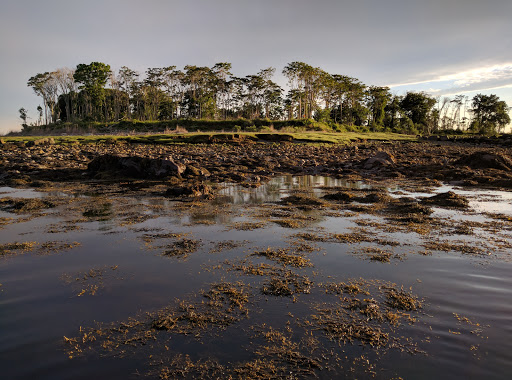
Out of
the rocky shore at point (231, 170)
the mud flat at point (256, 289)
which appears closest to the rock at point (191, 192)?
the mud flat at point (256, 289)

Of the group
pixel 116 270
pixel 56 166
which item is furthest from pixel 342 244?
Answer: pixel 56 166

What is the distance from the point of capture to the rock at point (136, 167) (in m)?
12.8

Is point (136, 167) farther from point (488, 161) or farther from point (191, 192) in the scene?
point (488, 161)

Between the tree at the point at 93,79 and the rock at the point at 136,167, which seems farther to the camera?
the tree at the point at 93,79

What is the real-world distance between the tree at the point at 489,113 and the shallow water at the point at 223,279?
78.5 metres

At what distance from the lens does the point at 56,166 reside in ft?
51.2

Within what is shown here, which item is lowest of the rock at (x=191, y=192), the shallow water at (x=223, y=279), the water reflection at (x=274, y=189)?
the shallow water at (x=223, y=279)

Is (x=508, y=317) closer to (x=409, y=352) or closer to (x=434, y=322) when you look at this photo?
(x=434, y=322)

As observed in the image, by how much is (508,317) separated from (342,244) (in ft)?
7.72

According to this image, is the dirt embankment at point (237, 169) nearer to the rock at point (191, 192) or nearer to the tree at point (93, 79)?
the rock at point (191, 192)

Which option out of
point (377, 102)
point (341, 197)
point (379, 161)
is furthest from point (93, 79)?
point (341, 197)

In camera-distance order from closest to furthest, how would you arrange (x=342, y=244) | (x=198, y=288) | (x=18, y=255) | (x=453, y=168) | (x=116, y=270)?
1. (x=198, y=288)
2. (x=116, y=270)
3. (x=18, y=255)
4. (x=342, y=244)
5. (x=453, y=168)

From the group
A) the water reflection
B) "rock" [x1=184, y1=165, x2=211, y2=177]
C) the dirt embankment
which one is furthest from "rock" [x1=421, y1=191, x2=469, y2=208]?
"rock" [x1=184, y1=165, x2=211, y2=177]

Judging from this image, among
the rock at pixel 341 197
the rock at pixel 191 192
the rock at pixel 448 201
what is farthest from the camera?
the rock at pixel 191 192
